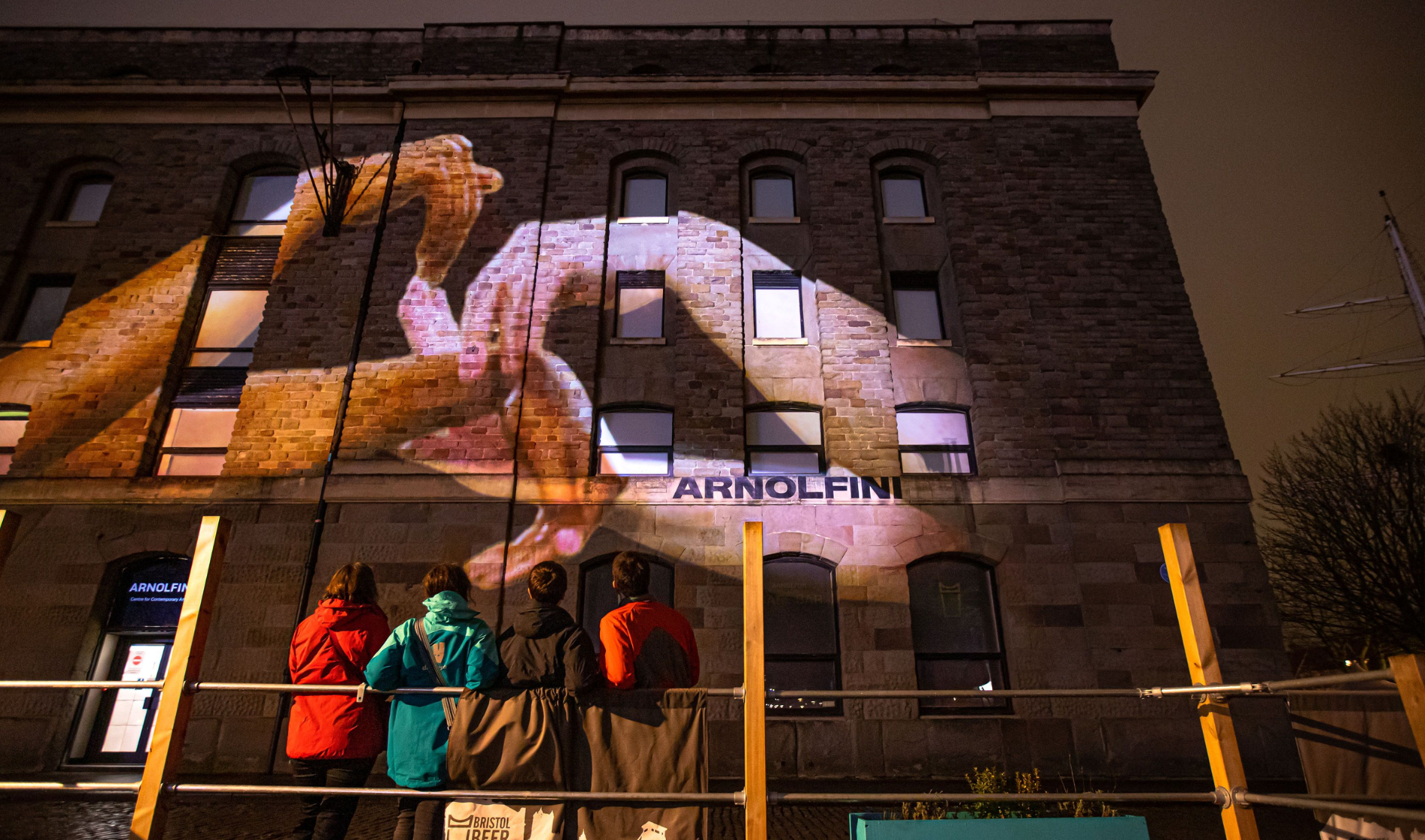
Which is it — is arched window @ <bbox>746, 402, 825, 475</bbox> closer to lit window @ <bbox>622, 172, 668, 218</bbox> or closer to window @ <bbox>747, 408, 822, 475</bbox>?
window @ <bbox>747, 408, 822, 475</bbox>

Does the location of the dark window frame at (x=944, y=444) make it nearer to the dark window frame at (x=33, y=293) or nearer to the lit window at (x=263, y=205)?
the lit window at (x=263, y=205)

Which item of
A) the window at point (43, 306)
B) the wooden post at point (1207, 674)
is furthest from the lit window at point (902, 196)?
the window at point (43, 306)

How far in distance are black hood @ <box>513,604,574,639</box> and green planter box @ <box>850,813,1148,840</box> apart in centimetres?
256

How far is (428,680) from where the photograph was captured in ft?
15.1

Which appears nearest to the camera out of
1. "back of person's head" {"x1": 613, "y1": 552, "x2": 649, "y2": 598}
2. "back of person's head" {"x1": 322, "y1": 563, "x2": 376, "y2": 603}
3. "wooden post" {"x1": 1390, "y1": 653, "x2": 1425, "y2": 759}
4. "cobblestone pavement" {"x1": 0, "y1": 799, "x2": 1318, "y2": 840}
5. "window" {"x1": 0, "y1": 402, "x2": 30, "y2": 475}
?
"wooden post" {"x1": 1390, "y1": 653, "x2": 1425, "y2": 759}

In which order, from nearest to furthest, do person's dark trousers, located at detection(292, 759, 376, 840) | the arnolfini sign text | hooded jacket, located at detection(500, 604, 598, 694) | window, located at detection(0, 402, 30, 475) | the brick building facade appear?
hooded jacket, located at detection(500, 604, 598, 694)
person's dark trousers, located at detection(292, 759, 376, 840)
the brick building facade
the arnolfini sign text
window, located at detection(0, 402, 30, 475)

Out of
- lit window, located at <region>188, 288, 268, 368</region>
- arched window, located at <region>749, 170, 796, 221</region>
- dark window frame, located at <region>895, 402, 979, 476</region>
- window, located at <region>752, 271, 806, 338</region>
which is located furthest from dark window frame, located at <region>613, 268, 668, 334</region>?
lit window, located at <region>188, 288, 268, 368</region>

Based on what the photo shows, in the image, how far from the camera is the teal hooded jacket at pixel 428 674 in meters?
4.32

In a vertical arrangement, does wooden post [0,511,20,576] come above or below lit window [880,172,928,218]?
below

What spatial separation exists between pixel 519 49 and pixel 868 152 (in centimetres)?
812

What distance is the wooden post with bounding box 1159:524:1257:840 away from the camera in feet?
12.6

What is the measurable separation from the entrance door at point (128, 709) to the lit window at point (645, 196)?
37.2 feet

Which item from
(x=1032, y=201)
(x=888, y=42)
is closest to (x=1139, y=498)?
(x=1032, y=201)

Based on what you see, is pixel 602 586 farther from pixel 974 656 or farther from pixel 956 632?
pixel 974 656
